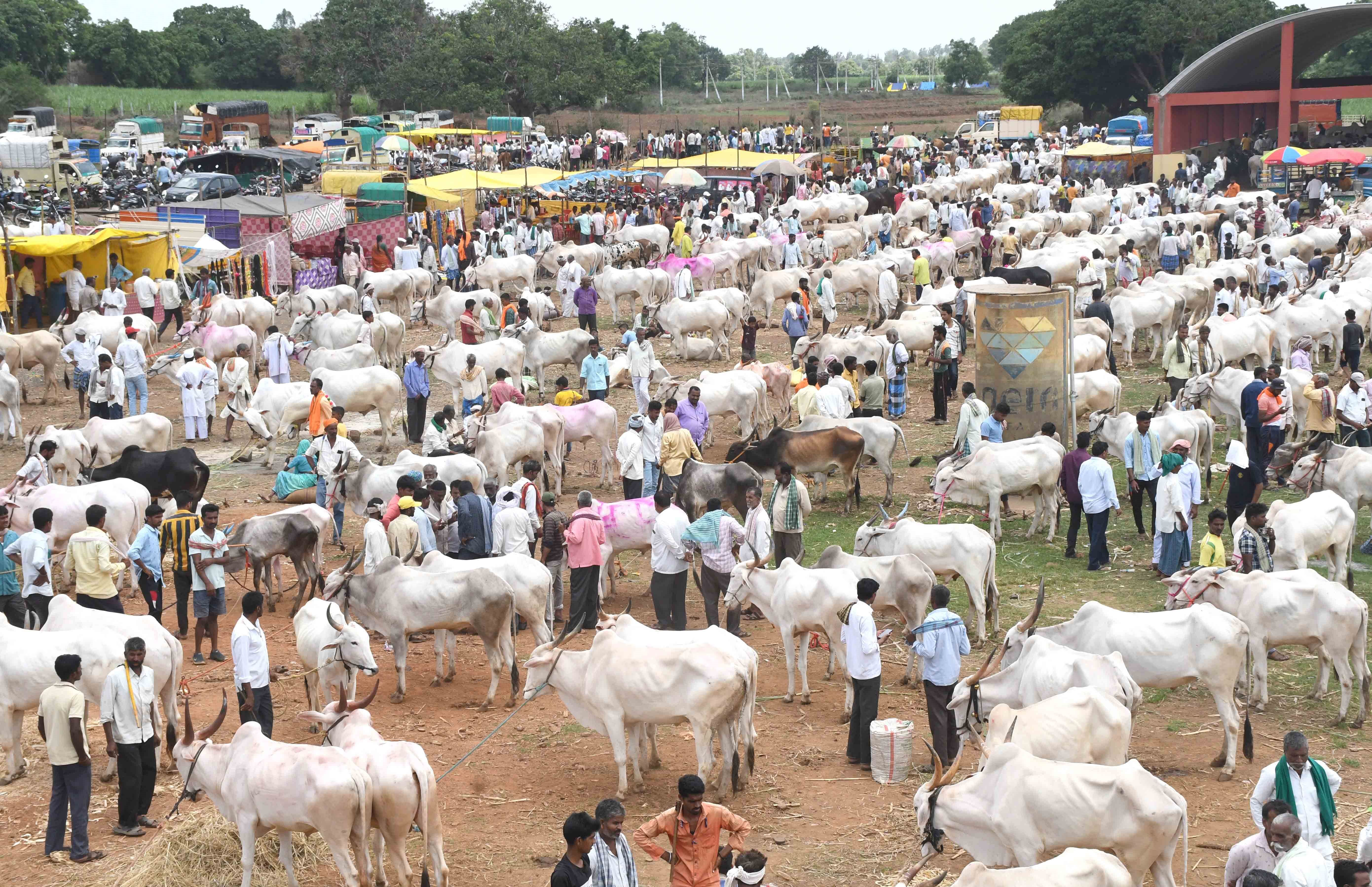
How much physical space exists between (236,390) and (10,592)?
7746 millimetres

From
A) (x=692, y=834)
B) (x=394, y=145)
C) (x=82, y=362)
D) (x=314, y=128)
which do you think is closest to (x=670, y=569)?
(x=692, y=834)

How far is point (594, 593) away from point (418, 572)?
5.37 feet

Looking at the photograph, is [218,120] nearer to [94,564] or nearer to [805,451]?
[805,451]

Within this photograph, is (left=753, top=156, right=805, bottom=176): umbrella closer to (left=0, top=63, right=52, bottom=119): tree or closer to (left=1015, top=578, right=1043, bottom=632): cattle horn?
(left=1015, top=578, right=1043, bottom=632): cattle horn

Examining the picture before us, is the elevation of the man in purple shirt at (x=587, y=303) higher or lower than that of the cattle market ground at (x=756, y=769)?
higher

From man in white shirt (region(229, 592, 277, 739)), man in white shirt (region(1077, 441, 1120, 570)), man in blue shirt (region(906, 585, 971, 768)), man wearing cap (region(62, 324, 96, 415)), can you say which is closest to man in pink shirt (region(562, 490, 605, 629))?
man in white shirt (region(229, 592, 277, 739))

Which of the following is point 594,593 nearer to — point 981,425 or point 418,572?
Result: point 418,572

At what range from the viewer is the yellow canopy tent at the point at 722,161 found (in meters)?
40.1

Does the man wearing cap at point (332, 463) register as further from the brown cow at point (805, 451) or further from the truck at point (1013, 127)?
the truck at point (1013, 127)

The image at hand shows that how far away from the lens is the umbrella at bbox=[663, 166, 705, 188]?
35.8 meters

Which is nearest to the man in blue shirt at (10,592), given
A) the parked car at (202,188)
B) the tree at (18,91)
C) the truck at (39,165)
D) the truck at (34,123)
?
the parked car at (202,188)

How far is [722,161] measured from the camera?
40.3 m

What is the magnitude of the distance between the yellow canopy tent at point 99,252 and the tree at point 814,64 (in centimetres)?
9529

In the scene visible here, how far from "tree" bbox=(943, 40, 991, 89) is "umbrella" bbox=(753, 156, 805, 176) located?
54519 mm
